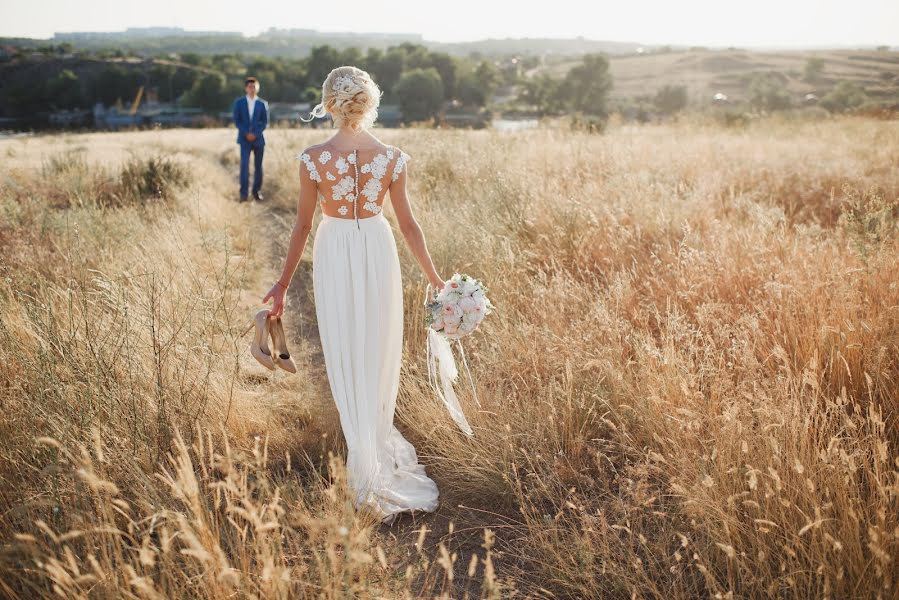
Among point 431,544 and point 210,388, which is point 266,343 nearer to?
point 210,388

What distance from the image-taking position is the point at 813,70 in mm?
67500

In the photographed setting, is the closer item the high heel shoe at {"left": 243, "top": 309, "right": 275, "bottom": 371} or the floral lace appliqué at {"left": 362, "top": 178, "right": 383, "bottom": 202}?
the high heel shoe at {"left": 243, "top": 309, "right": 275, "bottom": 371}

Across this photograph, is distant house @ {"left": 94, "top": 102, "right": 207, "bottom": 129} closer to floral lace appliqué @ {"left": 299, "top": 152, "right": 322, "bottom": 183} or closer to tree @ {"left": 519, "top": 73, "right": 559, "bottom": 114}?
tree @ {"left": 519, "top": 73, "right": 559, "bottom": 114}

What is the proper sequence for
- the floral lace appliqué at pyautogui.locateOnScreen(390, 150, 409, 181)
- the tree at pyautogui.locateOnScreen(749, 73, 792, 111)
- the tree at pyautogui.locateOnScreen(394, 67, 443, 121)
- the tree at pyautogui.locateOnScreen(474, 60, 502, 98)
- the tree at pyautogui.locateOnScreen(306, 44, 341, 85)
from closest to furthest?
1. the floral lace appliqué at pyautogui.locateOnScreen(390, 150, 409, 181)
2. the tree at pyautogui.locateOnScreen(749, 73, 792, 111)
3. the tree at pyautogui.locateOnScreen(394, 67, 443, 121)
4. the tree at pyautogui.locateOnScreen(306, 44, 341, 85)
5. the tree at pyautogui.locateOnScreen(474, 60, 502, 98)

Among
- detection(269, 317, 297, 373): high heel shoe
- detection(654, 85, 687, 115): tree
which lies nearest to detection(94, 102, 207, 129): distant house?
detection(654, 85, 687, 115): tree

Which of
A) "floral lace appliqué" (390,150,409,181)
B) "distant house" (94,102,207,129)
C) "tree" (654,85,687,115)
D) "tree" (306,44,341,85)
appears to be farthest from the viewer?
"tree" (306,44,341,85)

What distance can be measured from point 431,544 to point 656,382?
155 centimetres

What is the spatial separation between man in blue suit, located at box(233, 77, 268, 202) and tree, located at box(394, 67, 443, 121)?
5393 cm

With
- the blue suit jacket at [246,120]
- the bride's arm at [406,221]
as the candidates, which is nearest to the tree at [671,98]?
the blue suit jacket at [246,120]

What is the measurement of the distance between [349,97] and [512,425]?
2.15 meters

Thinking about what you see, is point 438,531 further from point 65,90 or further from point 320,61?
point 320,61

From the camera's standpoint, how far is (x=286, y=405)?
416cm

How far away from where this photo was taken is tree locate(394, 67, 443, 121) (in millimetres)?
65062

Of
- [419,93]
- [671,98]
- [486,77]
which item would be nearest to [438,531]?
[671,98]
